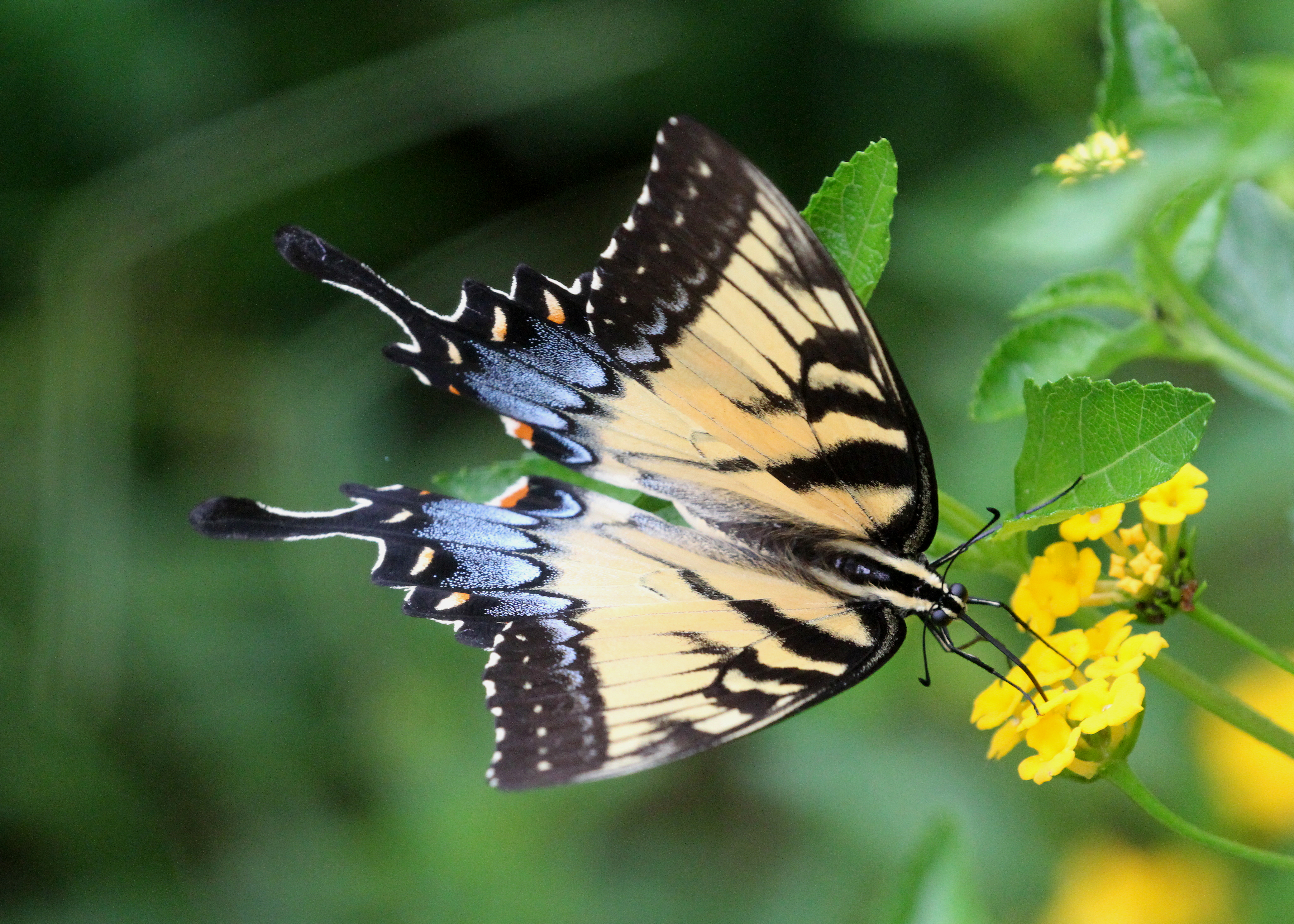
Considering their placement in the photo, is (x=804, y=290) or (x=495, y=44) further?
(x=495, y=44)

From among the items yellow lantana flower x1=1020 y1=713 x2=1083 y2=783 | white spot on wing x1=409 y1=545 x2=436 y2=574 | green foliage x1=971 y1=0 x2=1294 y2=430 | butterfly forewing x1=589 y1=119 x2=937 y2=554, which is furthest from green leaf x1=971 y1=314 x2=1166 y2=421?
white spot on wing x1=409 y1=545 x2=436 y2=574

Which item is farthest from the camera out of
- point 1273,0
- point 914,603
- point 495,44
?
point 495,44

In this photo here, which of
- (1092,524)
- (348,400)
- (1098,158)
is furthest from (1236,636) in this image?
(348,400)

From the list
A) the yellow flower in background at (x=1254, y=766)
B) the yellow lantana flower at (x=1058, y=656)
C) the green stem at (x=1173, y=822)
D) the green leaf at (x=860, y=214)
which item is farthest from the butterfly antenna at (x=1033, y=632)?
the yellow flower in background at (x=1254, y=766)

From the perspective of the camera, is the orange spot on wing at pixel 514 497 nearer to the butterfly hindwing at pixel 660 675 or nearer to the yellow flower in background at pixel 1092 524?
the butterfly hindwing at pixel 660 675

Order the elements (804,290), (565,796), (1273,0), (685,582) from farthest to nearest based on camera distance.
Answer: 1. (565,796)
2. (1273,0)
3. (685,582)
4. (804,290)

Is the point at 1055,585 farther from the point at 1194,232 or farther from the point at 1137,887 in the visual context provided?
the point at 1137,887

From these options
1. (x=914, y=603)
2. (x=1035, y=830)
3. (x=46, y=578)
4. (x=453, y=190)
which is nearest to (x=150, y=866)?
(x=46, y=578)

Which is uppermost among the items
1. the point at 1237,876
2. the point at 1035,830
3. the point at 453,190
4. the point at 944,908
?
the point at 453,190

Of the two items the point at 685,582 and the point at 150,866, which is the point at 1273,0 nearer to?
the point at 685,582
